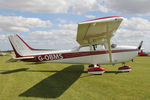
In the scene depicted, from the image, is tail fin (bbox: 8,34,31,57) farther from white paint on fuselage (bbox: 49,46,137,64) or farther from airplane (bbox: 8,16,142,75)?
white paint on fuselage (bbox: 49,46,137,64)

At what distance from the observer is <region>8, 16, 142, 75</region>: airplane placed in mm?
7270

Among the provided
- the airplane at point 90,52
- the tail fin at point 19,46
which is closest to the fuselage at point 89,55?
the airplane at point 90,52

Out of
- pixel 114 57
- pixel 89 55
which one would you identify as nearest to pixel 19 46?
pixel 89 55

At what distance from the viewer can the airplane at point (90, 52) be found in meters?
7.27

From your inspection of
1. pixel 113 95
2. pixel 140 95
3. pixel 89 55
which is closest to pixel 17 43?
pixel 89 55

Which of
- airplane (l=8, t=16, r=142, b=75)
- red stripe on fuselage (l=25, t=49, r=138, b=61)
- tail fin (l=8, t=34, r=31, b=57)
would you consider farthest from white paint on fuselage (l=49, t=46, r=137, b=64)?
tail fin (l=8, t=34, r=31, b=57)

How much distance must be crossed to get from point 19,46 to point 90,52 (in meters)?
5.96

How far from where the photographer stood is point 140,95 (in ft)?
13.4

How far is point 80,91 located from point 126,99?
174 cm

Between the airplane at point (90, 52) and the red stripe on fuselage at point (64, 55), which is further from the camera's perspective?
the red stripe on fuselage at point (64, 55)

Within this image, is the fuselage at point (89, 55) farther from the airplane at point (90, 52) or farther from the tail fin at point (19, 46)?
the tail fin at point (19, 46)

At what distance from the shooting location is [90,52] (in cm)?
807

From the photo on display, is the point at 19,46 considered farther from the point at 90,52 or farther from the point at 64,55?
the point at 90,52

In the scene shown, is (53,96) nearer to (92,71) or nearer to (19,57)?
(92,71)
